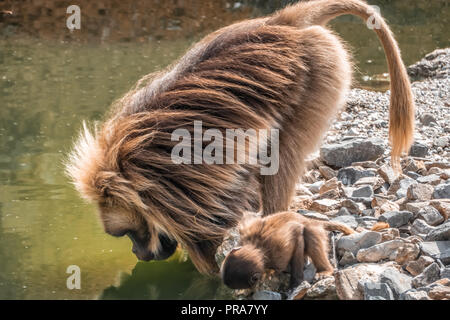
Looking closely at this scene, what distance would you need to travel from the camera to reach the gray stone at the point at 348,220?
3988 mm

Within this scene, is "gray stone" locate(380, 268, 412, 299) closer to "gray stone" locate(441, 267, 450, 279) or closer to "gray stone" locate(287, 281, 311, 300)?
"gray stone" locate(441, 267, 450, 279)

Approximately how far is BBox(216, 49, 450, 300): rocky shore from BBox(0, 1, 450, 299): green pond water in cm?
61

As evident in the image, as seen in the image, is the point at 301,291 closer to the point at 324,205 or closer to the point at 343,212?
the point at 343,212

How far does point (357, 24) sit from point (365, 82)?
462 centimetres

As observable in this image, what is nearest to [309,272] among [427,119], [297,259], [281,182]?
[297,259]

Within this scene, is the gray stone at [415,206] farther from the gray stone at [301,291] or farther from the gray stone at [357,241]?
the gray stone at [301,291]

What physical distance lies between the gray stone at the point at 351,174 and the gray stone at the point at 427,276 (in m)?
1.54

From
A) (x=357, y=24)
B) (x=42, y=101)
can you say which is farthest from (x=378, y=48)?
(x=42, y=101)

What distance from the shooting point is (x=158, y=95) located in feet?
13.2

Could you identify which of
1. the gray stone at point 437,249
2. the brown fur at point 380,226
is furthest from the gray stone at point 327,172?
the gray stone at point 437,249

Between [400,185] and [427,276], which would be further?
[400,185]

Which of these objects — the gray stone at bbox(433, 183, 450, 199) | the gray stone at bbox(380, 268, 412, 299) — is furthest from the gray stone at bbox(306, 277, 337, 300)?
the gray stone at bbox(433, 183, 450, 199)

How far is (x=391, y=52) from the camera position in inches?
178

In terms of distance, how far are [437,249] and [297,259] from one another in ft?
2.37
